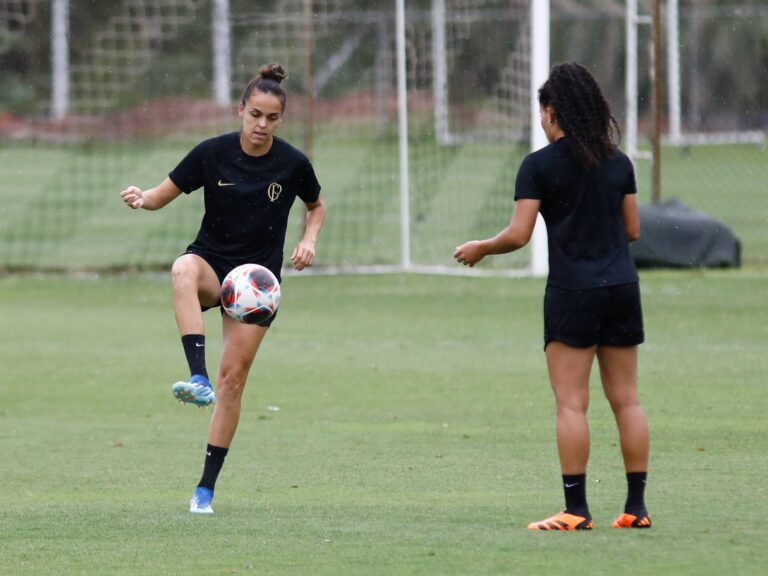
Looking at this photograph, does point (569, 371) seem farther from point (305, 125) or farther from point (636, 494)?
point (305, 125)

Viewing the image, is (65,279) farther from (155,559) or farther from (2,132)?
(2,132)

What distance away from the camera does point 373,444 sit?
9531 mm

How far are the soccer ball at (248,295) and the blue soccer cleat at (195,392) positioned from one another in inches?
18.9

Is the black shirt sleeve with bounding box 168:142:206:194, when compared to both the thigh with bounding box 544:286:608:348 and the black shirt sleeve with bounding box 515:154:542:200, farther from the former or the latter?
the thigh with bounding box 544:286:608:348

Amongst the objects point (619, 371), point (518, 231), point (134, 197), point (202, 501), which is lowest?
point (202, 501)

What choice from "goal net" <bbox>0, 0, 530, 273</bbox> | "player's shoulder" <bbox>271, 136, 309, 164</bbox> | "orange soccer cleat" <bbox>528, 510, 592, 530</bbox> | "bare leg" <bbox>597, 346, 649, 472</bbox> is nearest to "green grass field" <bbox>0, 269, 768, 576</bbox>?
"orange soccer cleat" <bbox>528, 510, 592, 530</bbox>

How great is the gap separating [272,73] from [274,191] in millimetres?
573

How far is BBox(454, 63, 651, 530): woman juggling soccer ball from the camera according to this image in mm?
6617

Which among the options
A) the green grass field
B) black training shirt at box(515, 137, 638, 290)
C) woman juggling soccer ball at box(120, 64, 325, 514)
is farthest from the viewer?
woman juggling soccer ball at box(120, 64, 325, 514)

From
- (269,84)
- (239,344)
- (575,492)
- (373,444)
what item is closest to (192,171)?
(269,84)

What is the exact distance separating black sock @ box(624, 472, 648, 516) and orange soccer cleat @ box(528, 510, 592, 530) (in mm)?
190

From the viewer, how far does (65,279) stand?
63.1 feet

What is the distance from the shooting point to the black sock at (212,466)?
24.4 ft

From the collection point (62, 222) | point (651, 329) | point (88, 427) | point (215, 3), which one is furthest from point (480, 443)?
point (215, 3)
